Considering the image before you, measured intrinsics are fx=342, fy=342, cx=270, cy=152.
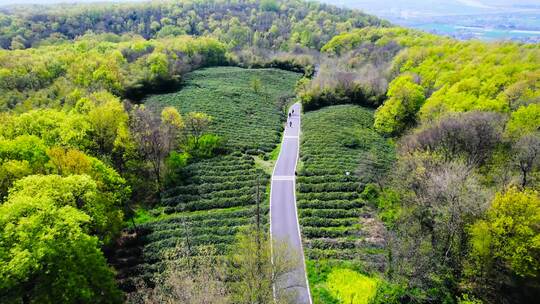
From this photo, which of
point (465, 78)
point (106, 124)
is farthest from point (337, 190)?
point (465, 78)

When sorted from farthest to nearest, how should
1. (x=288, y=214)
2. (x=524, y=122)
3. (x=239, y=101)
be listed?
(x=239, y=101) < (x=524, y=122) < (x=288, y=214)

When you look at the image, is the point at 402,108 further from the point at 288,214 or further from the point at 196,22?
the point at 196,22

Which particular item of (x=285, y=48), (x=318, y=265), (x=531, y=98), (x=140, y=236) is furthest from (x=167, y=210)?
(x=285, y=48)

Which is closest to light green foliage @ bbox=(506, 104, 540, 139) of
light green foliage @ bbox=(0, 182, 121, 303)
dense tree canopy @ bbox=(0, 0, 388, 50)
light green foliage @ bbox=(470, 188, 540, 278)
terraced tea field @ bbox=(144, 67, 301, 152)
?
light green foliage @ bbox=(470, 188, 540, 278)

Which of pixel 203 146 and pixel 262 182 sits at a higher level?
pixel 203 146

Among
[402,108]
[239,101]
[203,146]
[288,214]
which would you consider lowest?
[288,214]

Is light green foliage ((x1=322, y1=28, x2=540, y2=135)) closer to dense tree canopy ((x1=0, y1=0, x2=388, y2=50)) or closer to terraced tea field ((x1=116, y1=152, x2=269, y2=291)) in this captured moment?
terraced tea field ((x1=116, y1=152, x2=269, y2=291))
